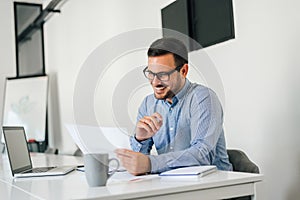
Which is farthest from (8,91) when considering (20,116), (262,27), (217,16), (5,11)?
(262,27)

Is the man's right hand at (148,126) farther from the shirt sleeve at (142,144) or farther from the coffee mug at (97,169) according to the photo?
the coffee mug at (97,169)

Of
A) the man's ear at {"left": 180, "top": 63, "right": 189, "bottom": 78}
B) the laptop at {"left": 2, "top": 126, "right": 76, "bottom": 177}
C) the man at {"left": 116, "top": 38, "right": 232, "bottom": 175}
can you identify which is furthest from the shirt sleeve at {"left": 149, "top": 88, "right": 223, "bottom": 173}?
the laptop at {"left": 2, "top": 126, "right": 76, "bottom": 177}

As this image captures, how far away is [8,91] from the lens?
5188 mm

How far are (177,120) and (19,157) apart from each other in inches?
28.2

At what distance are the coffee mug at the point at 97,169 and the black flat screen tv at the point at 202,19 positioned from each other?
1368mm

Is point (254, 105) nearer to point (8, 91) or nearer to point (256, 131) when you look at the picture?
point (256, 131)

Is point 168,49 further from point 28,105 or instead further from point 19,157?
point 28,105

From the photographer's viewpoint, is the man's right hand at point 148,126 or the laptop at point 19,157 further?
the laptop at point 19,157

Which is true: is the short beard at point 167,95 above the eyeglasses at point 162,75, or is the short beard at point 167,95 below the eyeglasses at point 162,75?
below

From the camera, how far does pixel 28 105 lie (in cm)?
514

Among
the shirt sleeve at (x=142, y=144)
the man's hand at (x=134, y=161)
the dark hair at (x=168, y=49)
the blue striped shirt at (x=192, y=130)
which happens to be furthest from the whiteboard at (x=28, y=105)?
the man's hand at (x=134, y=161)

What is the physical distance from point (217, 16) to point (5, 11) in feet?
12.5

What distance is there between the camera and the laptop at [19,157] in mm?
1641

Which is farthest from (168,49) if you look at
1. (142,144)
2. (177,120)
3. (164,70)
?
(142,144)
